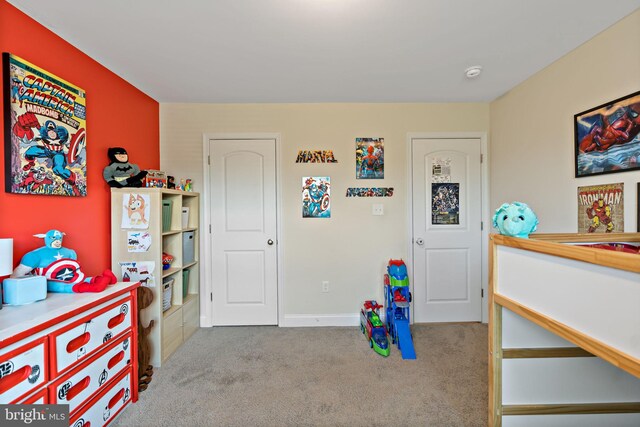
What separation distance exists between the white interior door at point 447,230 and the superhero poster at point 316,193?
905mm

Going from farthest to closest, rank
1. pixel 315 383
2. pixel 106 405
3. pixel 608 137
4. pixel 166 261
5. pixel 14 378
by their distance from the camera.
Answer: pixel 166 261 < pixel 315 383 < pixel 608 137 < pixel 106 405 < pixel 14 378

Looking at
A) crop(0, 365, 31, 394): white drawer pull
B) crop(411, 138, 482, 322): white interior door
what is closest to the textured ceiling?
crop(411, 138, 482, 322): white interior door

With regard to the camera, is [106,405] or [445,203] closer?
[106,405]

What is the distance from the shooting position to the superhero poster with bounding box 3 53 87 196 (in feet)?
4.62

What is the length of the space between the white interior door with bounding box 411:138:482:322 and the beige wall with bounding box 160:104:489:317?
Result: 167mm

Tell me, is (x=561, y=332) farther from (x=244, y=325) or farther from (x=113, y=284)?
(x=244, y=325)

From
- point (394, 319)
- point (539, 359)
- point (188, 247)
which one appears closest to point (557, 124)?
point (539, 359)

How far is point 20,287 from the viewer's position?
1.27m

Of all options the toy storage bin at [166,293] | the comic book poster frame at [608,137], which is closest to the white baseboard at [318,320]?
the toy storage bin at [166,293]

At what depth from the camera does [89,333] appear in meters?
1.37

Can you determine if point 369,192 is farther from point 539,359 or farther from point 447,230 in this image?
point 539,359

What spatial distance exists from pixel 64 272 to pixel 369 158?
8.11 ft

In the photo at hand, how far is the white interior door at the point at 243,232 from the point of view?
2.78 meters

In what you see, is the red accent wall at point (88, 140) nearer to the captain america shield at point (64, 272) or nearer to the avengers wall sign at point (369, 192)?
the captain america shield at point (64, 272)
